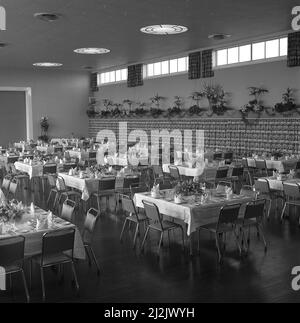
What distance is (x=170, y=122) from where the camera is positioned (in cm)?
2433

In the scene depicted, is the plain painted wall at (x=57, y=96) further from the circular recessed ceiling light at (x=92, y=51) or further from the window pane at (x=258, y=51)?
the window pane at (x=258, y=51)

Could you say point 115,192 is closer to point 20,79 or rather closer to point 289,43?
point 289,43

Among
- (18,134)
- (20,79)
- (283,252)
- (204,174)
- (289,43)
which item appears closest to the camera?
(283,252)

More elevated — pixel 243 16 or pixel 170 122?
pixel 243 16

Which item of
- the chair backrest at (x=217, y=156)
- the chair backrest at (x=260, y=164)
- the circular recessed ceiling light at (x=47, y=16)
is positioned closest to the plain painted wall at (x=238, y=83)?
the chair backrest at (x=217, y=156)

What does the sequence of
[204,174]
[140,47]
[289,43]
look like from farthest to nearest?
1. [140,47]
2. [289,43]
3. [204,174]

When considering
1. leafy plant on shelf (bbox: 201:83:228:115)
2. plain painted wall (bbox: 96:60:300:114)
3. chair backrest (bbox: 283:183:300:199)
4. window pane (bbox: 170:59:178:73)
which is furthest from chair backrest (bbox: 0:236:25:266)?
window pane (bbox: 170:59:178:73)

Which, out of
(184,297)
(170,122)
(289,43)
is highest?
(289,43)

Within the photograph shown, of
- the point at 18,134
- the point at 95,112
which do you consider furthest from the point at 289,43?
the point at 18,134

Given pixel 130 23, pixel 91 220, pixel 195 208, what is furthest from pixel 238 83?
pixel 91 220

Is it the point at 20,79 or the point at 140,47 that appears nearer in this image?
the point at 140,47

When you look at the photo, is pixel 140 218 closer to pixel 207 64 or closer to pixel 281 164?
pixel 281 164

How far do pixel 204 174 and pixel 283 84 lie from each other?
21.1 feet

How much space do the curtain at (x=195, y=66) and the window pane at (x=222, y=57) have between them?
1.11m
